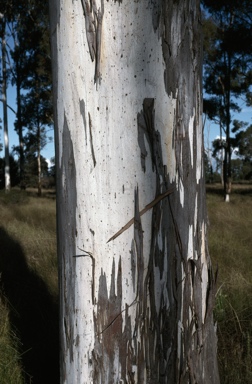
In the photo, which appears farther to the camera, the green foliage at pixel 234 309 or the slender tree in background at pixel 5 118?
the slender tree in background at pixel 5 118

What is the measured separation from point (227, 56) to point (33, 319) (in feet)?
43.3

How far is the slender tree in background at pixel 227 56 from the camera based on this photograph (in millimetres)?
11399

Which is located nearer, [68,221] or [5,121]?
[68,221]

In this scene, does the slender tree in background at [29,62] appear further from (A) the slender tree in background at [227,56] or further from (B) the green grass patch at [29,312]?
(B) the green grass patch at [29,312]

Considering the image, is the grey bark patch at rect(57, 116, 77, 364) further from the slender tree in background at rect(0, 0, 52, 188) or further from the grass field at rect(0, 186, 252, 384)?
the slender tree in background at rect(0, 0, 52, 188)

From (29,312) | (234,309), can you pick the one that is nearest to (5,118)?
(29,312)

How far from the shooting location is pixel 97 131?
0.91 m

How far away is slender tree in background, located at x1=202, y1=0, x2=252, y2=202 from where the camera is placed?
1140cm

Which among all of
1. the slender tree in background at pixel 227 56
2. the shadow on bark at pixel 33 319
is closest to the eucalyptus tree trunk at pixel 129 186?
the shadow on bark at pixel 33 319

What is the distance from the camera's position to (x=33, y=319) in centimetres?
238

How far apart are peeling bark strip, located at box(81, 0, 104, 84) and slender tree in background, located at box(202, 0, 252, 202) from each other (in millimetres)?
11604

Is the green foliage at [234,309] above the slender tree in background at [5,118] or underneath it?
underneath

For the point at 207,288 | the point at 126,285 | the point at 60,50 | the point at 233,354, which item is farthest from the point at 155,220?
the point at 233,354

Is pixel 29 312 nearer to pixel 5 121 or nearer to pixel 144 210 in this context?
pixel 144 210
